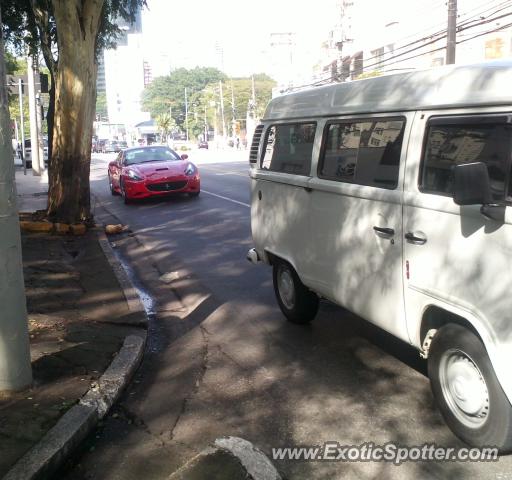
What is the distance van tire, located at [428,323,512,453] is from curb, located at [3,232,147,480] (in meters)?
2.22

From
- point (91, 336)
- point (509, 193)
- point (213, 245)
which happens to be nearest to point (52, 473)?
point (91, 336)

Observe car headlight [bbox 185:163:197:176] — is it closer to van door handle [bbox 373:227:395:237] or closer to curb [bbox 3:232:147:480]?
curb [bbox 3:232:147:480]

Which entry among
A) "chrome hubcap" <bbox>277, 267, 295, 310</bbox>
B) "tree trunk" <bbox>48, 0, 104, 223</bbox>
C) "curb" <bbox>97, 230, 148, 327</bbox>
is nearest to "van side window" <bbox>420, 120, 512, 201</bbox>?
"chrome hubcap" <bbox>277, 267, 295, 310</bbox>

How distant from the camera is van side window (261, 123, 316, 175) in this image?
532cm

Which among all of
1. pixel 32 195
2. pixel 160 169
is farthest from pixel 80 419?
pixel 32 195

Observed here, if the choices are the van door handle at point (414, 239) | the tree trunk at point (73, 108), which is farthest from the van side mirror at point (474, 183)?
the tree trunk at point (73, 108)

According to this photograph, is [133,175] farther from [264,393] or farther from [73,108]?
[264,393]

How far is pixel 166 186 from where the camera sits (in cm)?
1642

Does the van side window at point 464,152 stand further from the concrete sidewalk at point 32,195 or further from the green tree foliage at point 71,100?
the concrete sidewalk at point 32,195

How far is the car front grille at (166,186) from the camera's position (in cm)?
1636

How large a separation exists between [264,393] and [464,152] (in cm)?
223

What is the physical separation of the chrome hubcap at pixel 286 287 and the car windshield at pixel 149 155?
12215 mm

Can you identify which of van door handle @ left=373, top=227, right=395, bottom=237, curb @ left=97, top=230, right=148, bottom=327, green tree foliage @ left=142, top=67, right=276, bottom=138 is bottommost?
curb @ left=97, top=230, right=148, bottom=327

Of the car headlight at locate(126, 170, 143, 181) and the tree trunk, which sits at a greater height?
the tree trunk
